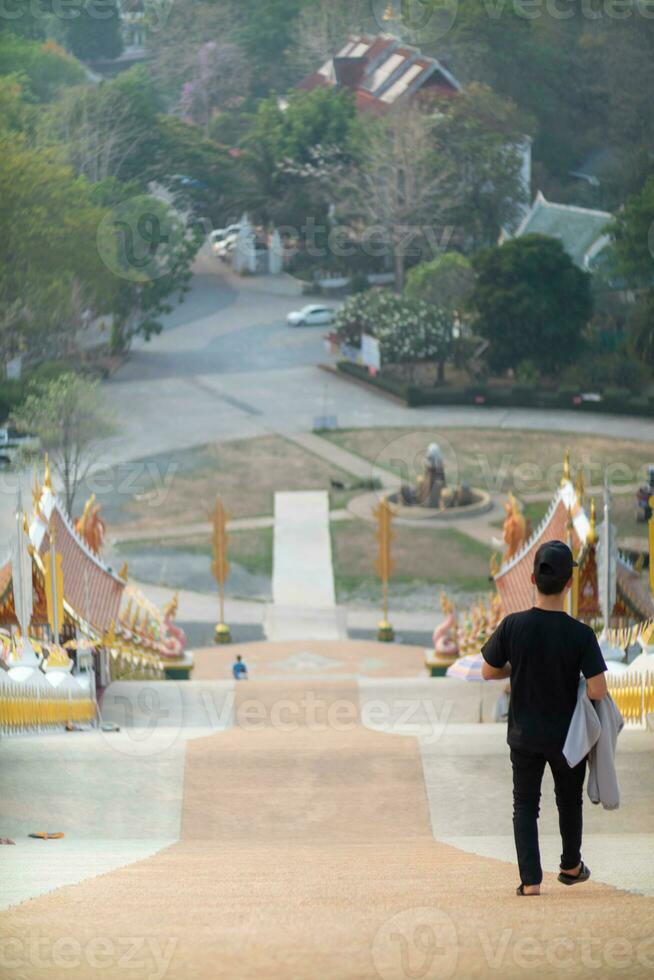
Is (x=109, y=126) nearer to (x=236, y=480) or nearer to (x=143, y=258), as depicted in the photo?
(x=143, y=258)

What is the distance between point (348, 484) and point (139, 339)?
21.8 meters

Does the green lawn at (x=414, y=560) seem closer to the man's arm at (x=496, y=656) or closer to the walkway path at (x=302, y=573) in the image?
the walkway path at (x=302, y=573)

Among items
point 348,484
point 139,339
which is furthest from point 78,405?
point 139,339

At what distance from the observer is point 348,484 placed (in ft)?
174

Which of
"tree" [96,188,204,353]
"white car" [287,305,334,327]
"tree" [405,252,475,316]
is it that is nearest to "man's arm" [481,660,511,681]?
"tree" [405,252,475,316]

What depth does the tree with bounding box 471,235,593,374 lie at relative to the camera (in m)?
66.3

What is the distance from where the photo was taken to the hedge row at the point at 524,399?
209 ft

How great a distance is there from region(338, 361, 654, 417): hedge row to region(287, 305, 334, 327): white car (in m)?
8.31

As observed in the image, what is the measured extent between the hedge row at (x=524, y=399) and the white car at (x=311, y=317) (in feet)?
27.3

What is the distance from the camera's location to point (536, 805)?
12.3 meters

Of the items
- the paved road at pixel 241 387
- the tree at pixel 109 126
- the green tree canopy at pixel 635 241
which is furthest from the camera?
the tree at pixel 109 126

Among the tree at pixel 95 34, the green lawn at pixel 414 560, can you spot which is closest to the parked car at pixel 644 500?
the green lawn at pixel 414 560

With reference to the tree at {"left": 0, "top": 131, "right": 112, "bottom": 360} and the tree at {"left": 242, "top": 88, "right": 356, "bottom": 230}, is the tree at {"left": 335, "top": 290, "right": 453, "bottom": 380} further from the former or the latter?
the tree at {"left": 242, "top": 88, "right": 356, "bottom": 230}

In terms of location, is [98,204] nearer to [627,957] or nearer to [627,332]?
[627,332]
